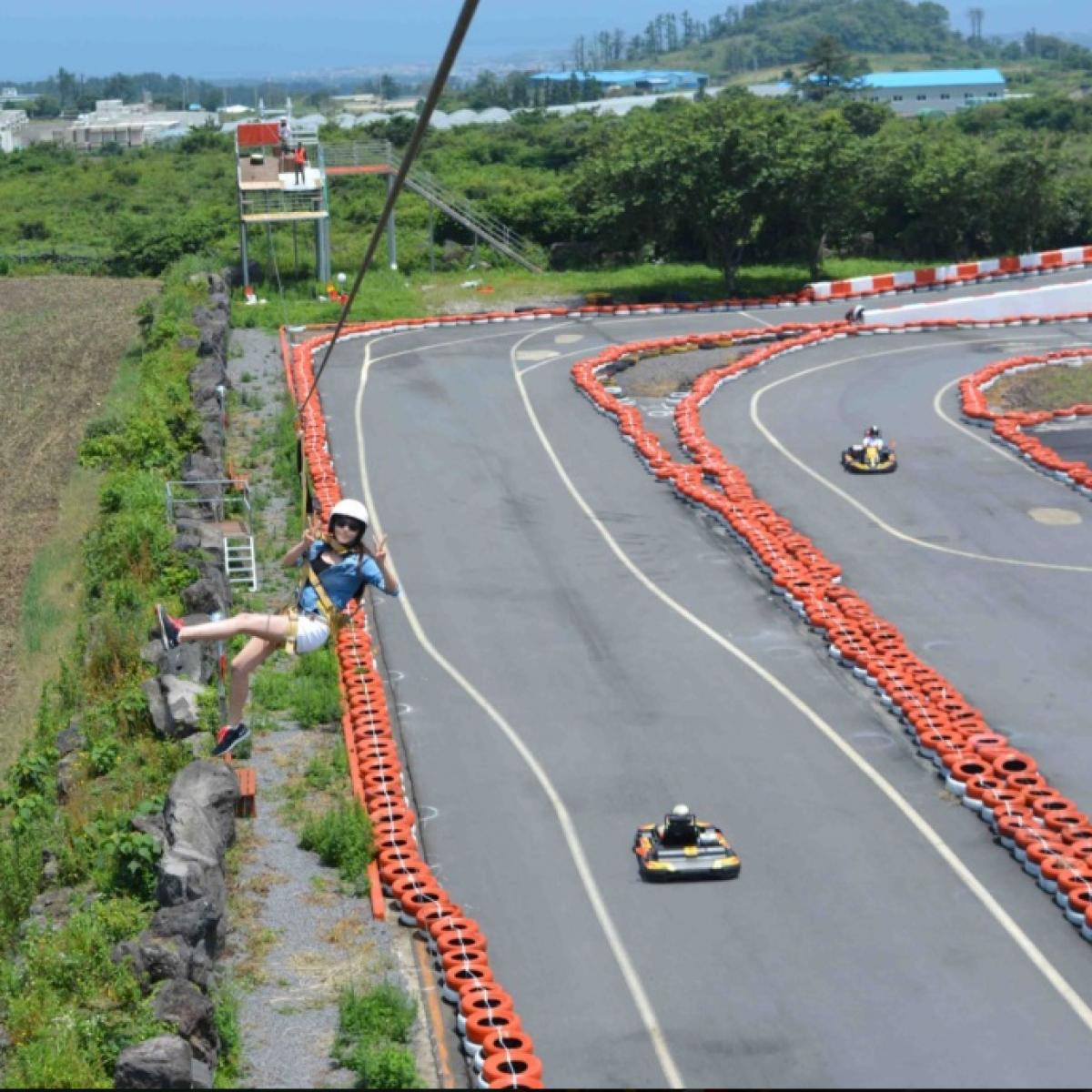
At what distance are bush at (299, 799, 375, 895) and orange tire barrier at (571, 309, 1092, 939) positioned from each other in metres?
7.72

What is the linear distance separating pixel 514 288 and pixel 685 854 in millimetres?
44203

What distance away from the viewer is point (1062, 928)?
20812mm

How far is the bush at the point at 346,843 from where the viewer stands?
2227 cm

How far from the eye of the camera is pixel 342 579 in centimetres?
1708

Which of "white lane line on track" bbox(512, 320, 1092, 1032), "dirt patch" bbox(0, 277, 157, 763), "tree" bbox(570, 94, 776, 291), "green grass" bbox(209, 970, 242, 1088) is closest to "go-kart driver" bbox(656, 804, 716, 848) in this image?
"white lane line on track" bbox(512, 320, 1092, 1032)

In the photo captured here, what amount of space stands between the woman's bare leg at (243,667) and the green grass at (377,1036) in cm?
344

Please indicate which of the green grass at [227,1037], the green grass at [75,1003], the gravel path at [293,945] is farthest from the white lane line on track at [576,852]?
the green grass at [75,1003]

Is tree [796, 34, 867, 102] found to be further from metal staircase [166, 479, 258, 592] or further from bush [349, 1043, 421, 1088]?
bush [349, 1043, 421, 1088]

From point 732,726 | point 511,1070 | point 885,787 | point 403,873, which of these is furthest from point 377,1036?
point 732,726

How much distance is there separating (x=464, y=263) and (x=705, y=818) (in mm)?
47324

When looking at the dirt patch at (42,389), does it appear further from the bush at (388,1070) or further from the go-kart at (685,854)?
the bush at (388,1070)

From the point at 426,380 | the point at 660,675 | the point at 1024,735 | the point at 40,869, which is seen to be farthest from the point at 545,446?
the point at 40,869

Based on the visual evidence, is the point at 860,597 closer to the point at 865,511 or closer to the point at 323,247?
the point at 865,511

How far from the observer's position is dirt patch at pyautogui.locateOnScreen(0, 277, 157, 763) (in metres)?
36.4
